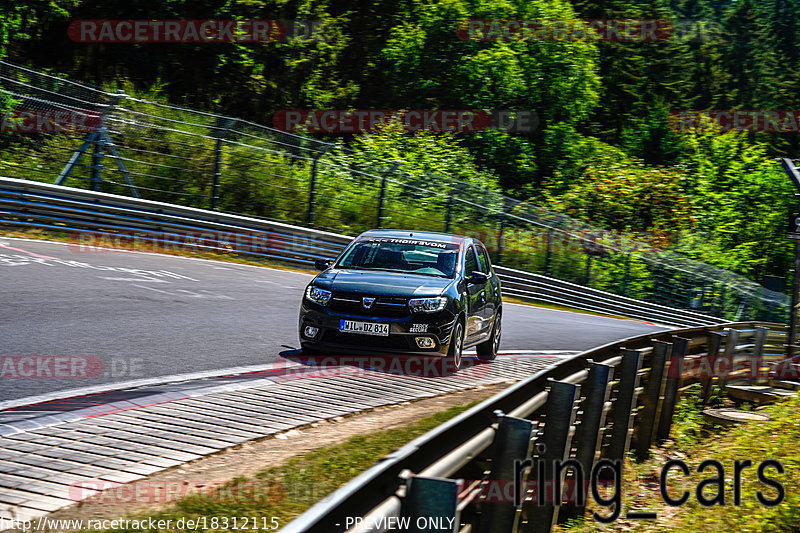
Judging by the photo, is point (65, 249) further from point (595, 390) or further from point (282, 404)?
point (595, 390)

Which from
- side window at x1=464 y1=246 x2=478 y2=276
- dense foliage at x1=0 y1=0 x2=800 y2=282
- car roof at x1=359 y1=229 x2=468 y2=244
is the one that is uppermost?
dense foliage at x1=0 y1=0 x2=800 y2=282

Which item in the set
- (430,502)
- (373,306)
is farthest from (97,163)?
(430,502)

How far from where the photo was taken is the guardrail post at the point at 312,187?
23094mm

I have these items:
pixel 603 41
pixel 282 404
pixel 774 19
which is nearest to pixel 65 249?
pixel 282 404

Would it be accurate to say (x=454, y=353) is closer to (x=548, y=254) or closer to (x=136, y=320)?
(x=136, y=320)

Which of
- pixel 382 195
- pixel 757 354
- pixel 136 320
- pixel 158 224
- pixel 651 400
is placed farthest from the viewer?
pixel 382 195

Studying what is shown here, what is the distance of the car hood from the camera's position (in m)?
10.5

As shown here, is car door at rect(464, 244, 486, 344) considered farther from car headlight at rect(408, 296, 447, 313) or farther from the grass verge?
the grass verge

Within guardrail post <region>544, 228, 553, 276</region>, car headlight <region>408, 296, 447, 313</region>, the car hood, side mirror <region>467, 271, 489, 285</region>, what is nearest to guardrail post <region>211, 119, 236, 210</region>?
the car hood

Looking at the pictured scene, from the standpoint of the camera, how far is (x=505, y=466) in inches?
177

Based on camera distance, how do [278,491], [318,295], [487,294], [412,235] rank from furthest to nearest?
1. [487,294]
2. [412,235]
3. [318,295]
4. [278,491]

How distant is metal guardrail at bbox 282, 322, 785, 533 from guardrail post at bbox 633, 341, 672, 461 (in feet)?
0.04

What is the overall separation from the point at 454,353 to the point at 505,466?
635 cm

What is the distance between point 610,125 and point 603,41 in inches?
263
